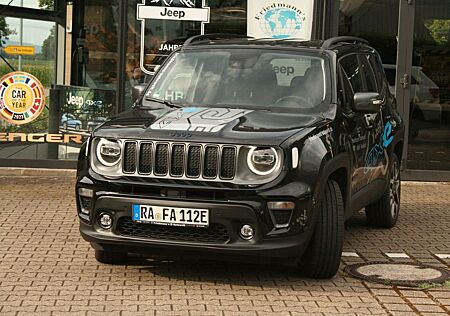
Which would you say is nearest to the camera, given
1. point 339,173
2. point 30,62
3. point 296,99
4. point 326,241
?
point 326,241

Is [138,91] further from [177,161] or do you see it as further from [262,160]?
[262,160]

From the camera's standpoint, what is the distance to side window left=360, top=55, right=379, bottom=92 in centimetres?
889

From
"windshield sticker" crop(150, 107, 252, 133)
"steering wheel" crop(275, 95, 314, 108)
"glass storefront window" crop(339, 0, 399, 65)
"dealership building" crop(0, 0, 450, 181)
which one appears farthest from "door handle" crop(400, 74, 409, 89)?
"windshield sticker" crop(150, 107, 252, 133)

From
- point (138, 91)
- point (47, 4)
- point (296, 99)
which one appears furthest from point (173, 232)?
point (47, 4)

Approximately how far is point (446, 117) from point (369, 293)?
262 inches

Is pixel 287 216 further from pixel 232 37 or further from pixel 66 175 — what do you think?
pixel 66 175

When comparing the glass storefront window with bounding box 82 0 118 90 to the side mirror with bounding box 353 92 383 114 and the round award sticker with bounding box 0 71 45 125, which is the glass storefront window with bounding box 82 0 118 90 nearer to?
the round award sticker with bounding box 0 71 45 125

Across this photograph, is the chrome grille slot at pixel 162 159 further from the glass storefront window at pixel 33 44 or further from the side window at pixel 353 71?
the glass storefront window at pixel 33 44

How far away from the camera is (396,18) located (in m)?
A: 12.8

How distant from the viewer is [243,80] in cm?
786

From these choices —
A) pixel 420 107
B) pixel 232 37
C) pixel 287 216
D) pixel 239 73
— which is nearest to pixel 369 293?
pixel 287 216

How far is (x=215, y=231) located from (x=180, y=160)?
0.54 m

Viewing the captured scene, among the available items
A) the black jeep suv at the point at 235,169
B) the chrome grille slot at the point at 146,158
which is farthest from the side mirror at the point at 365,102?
the chrome grille slot at the point at 146,158

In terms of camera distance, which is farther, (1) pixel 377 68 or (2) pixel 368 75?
(1) pixel 377 68
